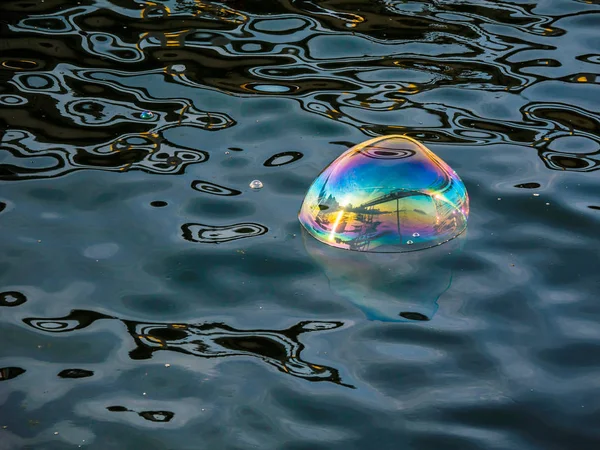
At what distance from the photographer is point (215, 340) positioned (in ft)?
13.5

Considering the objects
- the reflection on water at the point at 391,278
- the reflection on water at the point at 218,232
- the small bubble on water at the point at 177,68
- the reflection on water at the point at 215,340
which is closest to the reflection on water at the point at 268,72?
the small bubble on water at the point at 177,68

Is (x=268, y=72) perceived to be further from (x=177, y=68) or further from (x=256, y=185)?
(x=256, y=185)

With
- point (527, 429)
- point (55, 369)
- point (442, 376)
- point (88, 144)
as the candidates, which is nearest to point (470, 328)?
point (442, 376)

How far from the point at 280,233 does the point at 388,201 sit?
0.68 meters

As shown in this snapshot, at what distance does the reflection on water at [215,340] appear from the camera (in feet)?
13.0

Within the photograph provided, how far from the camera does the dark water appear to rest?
12.2 ft

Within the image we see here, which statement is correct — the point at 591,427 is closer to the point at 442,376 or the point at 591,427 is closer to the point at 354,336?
the point at 442,376

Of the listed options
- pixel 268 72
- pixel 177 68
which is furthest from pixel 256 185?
pixel 177 68

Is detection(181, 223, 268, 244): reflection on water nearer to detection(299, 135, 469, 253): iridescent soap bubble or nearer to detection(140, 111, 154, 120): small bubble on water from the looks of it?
detection(299, 135, 469, 253): iridescent soap bubble

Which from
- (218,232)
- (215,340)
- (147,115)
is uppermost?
(147,115)

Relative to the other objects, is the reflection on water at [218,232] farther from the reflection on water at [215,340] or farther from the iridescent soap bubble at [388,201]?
the reflection on water at [215,340]

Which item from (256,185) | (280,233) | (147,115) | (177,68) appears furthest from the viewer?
(177,68)

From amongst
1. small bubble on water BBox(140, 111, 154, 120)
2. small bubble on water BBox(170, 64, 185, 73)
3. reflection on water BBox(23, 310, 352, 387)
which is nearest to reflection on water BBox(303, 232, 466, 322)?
reflection on water BBox(23, 310, 352, 387)

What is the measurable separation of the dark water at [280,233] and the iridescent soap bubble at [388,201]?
119 millimetres
